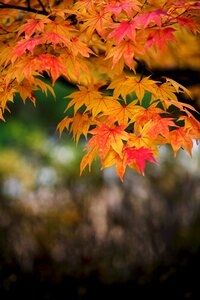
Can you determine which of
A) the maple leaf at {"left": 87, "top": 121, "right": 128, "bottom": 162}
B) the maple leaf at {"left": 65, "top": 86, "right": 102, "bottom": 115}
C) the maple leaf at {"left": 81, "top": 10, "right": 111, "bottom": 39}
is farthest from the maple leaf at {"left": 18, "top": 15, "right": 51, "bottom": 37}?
the maple leaf at {"left": 87, "top": 121, "right": 128, "bottom": 162}

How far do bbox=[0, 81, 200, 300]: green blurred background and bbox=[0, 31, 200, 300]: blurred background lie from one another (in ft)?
0.04

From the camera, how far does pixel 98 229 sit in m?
6.04

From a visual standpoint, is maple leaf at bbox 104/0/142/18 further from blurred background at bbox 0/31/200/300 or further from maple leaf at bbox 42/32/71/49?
blurred background at bbox 0/31/200/300

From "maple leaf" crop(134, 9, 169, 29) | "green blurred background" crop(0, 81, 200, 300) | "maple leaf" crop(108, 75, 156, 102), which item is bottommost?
"green blurred background" crop(0, 81, 200, 300)

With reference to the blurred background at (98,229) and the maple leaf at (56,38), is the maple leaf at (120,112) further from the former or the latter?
the blurred background at (98,229)

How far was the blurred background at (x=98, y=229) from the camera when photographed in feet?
18.7

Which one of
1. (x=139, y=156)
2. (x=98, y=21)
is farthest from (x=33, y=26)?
(x=139, y=156)

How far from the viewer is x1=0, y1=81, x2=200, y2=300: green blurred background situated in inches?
226

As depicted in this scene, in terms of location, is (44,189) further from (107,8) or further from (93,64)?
(107,8)

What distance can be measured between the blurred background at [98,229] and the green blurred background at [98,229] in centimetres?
1

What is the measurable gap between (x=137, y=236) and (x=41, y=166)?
1794 millimetres

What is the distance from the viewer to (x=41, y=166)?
21.0 feet

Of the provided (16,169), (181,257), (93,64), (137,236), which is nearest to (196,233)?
(181,257)

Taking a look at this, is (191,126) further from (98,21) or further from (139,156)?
(98,21)
